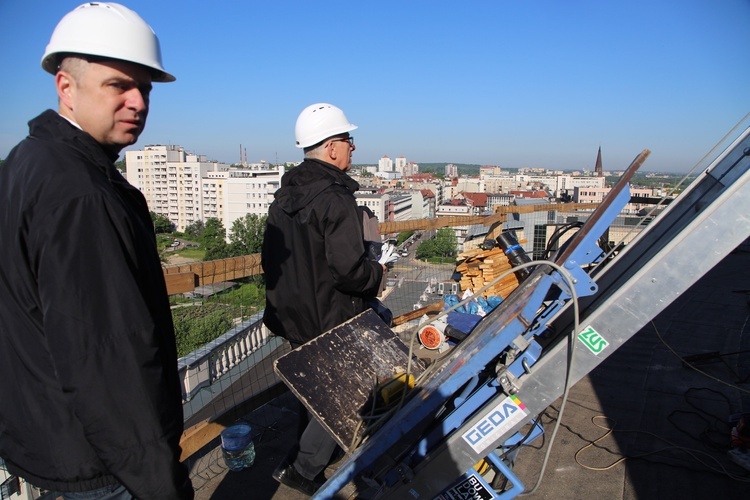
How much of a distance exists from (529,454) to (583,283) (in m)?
1.82

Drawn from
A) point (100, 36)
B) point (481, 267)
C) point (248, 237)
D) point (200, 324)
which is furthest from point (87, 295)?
point (248, 237)

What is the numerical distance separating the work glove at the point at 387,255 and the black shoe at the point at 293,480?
4.59ft

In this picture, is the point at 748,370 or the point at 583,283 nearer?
the point at 583,283

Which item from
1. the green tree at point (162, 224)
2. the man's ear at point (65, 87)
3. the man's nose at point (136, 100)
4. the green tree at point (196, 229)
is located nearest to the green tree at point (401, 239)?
the man's nose at point (136, 100)

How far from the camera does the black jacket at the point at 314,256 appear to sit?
110 inches

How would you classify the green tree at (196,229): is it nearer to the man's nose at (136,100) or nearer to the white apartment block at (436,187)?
the white apartment block at (436,187)

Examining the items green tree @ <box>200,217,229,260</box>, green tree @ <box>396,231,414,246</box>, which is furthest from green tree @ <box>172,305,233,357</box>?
green tree @ <box>200,217,229,260</box>

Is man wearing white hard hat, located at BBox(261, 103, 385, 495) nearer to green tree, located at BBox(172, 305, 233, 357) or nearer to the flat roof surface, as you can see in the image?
the flat roof surface

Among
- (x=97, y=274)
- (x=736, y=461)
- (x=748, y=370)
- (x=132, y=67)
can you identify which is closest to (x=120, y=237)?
(x=97, y=274)

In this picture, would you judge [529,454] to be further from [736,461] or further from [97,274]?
[97,274]

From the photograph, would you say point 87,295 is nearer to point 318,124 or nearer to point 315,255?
point 315,255

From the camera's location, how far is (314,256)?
2.92 m

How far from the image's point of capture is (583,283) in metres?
2.07

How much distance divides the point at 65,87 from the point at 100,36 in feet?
0.65
